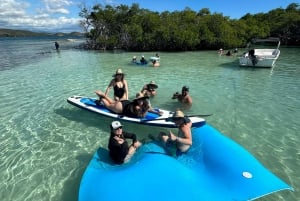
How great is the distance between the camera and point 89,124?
7.54m

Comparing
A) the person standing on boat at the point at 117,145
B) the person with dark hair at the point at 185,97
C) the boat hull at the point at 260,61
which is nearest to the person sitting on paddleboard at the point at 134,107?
the person standing on boat at the point at 117,145

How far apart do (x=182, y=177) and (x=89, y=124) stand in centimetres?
424

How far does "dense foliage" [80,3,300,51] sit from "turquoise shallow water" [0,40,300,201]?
16819mm

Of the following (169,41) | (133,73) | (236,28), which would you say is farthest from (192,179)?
(236,28)

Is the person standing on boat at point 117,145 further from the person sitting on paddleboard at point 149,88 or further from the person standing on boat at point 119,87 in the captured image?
the person sitting on paddleboard at point 149,88

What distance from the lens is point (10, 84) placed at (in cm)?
1344

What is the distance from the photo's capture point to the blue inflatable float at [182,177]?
12.7 ft

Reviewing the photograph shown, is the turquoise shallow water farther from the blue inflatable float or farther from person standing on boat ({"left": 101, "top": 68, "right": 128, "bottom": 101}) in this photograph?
person standing on boat ({"left": 101, "top": 68, "right": 128, "bottom": 101})

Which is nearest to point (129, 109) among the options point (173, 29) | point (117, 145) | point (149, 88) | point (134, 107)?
point (134, 107)

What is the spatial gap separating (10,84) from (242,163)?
1345cm

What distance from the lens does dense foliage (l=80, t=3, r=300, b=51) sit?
1184 inches

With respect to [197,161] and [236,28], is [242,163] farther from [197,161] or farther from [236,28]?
[236,28]

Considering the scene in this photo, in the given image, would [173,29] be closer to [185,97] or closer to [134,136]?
→ [185,97]

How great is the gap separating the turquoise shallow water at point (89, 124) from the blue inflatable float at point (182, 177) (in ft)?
1.97
